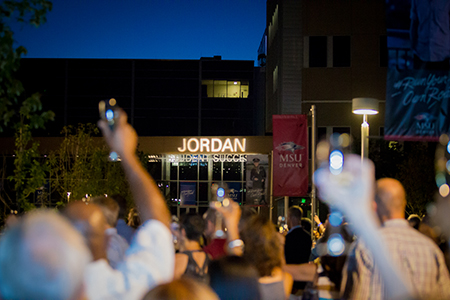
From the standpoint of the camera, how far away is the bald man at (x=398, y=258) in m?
3.67

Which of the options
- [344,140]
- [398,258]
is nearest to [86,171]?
[344,140]

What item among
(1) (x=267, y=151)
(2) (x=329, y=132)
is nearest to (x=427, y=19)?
(2) (x=329, y=132)

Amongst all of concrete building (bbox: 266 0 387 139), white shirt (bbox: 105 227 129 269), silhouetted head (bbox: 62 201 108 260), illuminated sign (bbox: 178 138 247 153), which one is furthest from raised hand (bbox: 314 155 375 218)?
illuminated sign (bbox: 178 138 247 153)

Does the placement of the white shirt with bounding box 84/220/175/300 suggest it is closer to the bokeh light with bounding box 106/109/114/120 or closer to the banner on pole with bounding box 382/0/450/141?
the bokeh light with bounding box 106/109/114/120

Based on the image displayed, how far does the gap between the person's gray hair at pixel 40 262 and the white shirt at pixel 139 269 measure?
1.49 feet

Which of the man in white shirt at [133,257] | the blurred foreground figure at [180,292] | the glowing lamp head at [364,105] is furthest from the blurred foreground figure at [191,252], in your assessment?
the glowing lamp head at [364,105]

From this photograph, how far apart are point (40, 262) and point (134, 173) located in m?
1.32

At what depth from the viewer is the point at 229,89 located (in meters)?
40.8

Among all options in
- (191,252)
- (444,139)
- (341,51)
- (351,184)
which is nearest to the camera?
Result: (351,184)

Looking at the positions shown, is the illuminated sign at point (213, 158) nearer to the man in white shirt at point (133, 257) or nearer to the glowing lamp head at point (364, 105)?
the glowing lamp head at point (364, 105)

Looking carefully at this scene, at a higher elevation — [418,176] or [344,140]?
[344,140]

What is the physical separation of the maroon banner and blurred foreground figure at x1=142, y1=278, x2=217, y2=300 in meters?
13.9

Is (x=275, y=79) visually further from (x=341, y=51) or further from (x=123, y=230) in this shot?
(x=123, y=230)

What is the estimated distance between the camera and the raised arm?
2638 mm
